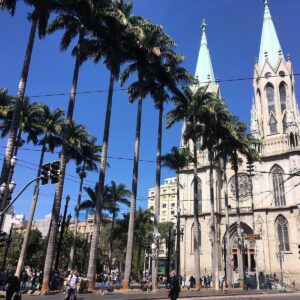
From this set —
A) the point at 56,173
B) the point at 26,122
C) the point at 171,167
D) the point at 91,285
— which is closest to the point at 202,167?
the point at 171,167

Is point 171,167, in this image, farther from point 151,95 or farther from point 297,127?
point 297,127

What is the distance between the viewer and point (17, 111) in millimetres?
20344

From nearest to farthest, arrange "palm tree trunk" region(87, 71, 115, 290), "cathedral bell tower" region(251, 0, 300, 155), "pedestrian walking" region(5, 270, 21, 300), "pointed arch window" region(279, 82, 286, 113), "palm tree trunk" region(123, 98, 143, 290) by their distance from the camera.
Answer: "pedestrian walking" region(5, 270, 21, 300), "palm tree trunk" region(87, 71, 115, 290), "palm tree trunk" region(123, 98, 143, 290), "cathedral bell tower" region(251, 0, 300, 155), "pointed arch window" region(279, 82, 286, 113)

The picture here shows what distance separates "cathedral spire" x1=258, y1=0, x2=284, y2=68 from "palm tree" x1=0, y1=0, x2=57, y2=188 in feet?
158

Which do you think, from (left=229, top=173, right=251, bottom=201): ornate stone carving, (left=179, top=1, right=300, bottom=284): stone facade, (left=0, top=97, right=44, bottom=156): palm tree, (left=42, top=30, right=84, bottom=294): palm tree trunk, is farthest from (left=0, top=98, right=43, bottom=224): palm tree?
(left=229, top=173, right=251, bottom=201): ornate stone carving

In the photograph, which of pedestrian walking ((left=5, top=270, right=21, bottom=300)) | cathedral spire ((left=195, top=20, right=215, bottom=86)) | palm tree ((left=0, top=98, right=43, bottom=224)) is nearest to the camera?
pedestrian walking ((left=5, top=270, right=21, bottom=300))

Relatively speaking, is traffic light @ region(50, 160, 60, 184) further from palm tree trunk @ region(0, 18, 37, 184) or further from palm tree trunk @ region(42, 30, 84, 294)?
palm tree trunk @ region(42, 30, 84, 294)

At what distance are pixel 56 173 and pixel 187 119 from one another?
70.5 ft

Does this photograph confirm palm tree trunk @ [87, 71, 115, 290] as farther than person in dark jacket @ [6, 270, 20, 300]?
Yes

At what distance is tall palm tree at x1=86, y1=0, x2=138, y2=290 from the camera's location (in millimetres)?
25688

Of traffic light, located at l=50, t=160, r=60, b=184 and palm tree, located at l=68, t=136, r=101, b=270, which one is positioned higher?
palm tree, located at l=68, t=136, r=101, b=270

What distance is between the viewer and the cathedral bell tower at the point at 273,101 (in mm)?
54978

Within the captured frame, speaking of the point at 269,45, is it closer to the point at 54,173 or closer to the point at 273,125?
the point at 273,125

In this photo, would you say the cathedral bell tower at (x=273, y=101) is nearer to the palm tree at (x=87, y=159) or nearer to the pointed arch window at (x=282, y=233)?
the pointed arch window at (x=282, y=233)
